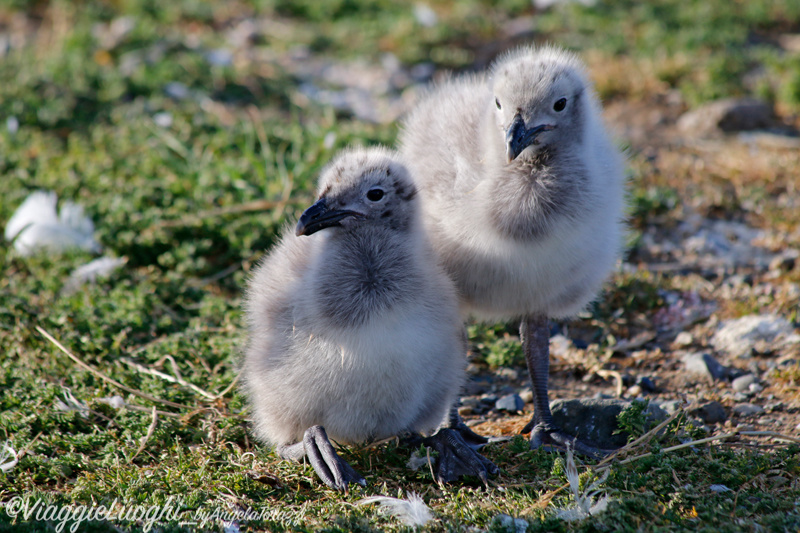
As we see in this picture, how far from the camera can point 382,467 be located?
365 centimetres

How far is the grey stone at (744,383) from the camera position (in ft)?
14.1

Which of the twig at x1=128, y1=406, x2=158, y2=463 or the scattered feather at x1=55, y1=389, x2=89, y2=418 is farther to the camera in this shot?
the scattered feather at x1=55, y1=389, x2=89, y2=418

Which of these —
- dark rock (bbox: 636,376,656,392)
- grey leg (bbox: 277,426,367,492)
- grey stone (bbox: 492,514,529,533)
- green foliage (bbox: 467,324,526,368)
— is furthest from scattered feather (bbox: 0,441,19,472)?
dark rock (bbox: 636,376,656,392)

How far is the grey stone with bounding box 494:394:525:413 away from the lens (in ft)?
14.0

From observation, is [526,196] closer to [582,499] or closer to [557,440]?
[557,440]

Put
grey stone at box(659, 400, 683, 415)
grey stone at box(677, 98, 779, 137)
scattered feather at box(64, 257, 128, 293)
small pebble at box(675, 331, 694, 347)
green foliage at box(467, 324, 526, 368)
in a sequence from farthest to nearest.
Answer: grey stone at box(677, 98, 779, 137) → scattered feather at box(64, 257, 128, 293) → small pebble at box(675, 331, 694, 347) → green foliage at box(467, 324, 526, 368) → grey stone at box(659, 400, 683, 415)

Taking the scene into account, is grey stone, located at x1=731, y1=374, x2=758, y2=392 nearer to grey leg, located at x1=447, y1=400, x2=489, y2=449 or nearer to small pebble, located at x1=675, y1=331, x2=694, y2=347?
small pebble, located at x1=675, y1=331, x2=694, y2=347

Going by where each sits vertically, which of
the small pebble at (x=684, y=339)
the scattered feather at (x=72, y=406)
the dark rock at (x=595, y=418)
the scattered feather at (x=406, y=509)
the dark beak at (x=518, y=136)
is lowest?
the small pebble at (x=684, y=339)

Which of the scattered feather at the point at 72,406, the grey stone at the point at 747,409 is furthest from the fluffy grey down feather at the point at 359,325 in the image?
the grey stone at the point at 747,409

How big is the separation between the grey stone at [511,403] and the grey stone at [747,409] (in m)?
1.12

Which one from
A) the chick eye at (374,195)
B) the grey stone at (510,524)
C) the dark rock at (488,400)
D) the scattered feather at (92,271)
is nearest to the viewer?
the grey stone at (510,524)

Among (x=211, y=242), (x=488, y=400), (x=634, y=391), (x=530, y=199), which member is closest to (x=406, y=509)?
(x=488, y=400)

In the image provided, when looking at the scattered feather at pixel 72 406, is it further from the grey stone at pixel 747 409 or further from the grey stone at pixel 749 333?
the grey stone at pixel 749 333

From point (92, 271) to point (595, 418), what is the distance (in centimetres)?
327
